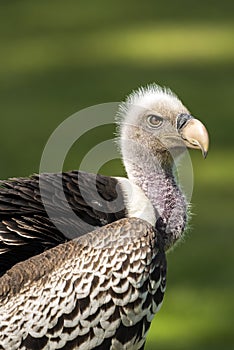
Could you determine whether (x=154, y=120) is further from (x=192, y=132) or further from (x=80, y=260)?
(x=80, y=260)

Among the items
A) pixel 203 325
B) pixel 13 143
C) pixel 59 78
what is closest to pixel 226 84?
pixel 59 78

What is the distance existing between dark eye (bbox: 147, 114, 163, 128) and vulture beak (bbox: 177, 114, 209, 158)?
144mm

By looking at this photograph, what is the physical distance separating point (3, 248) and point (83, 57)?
32.8ft

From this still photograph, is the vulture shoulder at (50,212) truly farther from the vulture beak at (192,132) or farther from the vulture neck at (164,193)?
the vulture beak at (192,132)

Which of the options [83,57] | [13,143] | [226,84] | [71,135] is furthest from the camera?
[83,57]

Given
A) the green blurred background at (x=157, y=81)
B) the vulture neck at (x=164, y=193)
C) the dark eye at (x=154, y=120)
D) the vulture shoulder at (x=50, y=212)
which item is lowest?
the vulture shoulder at (x=50, y=212)

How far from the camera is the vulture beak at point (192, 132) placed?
779 centimetres

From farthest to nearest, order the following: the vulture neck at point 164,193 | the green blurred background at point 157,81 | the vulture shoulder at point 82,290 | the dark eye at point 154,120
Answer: the green blurred background at point 157,81
the dark eye at point 154,120
the vulture neck at point 164,193
the vulture shoulder at point 82,290

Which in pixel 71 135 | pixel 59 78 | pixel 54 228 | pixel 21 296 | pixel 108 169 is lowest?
pixel 21 296

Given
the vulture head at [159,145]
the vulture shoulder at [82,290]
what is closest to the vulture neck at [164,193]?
the vulture head at [159,145]

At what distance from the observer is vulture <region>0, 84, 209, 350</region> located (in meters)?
7.18

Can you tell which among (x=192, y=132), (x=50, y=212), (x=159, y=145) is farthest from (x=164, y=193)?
(x=50, y=212)

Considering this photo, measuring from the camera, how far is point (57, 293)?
282 inches

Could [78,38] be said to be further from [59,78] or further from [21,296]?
[21,296]
